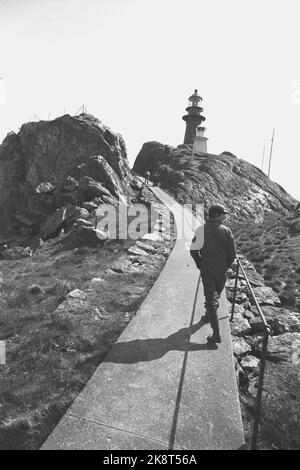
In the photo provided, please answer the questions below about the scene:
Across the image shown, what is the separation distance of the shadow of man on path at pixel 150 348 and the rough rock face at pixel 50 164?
25.9m

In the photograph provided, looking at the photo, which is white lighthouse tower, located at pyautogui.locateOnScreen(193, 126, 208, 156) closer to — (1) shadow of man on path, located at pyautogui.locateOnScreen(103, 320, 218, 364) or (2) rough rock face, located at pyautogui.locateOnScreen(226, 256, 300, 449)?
(2) rough rock face, located at pyautogui.locateOnScreen(226, 256, 300, 449)

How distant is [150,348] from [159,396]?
4.56 feet

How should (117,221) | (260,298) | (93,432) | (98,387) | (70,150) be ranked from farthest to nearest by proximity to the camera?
(70,150) < (117,221) < (260,298) < (98,387) < (93,432)

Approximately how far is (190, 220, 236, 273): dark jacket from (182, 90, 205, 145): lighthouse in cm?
7153

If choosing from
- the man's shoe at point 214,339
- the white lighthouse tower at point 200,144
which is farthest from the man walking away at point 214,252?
the white lighthouse tower at point 200,144

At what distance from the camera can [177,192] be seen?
4247 centimetres

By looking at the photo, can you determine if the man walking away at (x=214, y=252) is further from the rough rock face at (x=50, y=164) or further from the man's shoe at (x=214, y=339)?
the rough rock face at (x=50, y=164)

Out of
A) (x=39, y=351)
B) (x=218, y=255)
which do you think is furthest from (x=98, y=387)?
(x=218, y=255)

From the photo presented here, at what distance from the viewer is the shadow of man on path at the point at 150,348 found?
6133 mm

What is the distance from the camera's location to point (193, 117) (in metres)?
76.1

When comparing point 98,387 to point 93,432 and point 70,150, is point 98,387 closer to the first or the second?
point 93,432

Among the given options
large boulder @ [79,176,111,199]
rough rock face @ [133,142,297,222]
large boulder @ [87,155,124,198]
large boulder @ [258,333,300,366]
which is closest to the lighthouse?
rough rock face @ [133,142,297,222]

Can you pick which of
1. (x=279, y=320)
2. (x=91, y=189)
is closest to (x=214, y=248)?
(x=279, y=320)
